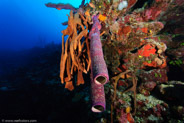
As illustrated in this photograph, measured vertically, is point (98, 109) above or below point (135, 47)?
below

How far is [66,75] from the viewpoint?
2.33m

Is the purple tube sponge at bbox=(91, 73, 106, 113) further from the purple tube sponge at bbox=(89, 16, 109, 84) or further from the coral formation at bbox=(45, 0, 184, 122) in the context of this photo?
the coral formation at bbox=(45, 0, 184, 122)

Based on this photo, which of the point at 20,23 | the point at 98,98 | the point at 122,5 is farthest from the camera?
the point at 20,23

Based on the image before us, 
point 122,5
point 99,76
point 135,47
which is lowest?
point 99,76

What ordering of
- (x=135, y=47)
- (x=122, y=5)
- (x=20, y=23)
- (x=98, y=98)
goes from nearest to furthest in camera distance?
(x=98, y=98) < (x=122, y=5) < (x=135, y=47) < (x=20, y=23)

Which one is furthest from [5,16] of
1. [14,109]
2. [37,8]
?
[14,109]

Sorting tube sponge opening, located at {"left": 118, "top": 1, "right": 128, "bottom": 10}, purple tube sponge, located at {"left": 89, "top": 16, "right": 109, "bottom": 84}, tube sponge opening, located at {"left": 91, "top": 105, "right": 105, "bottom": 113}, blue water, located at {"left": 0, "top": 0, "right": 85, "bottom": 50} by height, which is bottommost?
tube sponge opening, located at {"left": 91, "top": 105, "right": 105, "bottom": 113}

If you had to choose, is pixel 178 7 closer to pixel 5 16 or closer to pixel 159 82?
pixel 159 82

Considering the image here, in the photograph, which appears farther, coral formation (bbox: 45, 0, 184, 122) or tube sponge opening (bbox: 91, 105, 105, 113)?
coral formation (bbox: 45, 0, 184, 122)

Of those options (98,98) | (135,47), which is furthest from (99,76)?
(135,47)

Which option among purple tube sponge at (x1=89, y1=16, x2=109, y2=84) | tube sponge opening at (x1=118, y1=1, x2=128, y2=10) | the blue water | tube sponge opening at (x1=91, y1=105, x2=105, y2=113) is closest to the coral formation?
tube sponge opening at (x1=118, y1=1, x2=128, y2=10)

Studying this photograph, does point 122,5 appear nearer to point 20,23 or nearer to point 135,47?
point 135,47

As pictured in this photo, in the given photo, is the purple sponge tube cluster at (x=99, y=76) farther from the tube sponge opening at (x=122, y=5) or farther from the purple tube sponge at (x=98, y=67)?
the tube sponge opening at (x=122, y=5)

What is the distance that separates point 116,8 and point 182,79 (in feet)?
14.8
